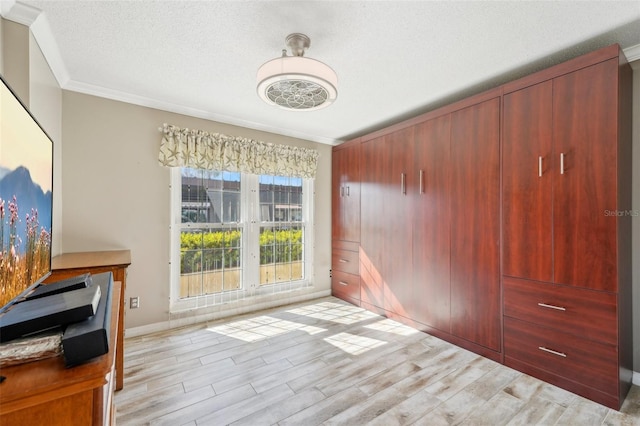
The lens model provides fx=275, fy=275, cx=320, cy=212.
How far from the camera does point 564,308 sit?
1.96m

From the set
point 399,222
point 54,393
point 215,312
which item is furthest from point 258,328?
point 54,393

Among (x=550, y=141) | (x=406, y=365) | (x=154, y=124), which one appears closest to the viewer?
(x=550, y=141)

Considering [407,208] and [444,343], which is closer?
[444,343]

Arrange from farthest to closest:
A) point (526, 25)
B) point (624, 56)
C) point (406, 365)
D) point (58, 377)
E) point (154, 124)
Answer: point (154, 124) < point (406, 365) < point (624, 56) < point (526, 25) < point (58, 377)

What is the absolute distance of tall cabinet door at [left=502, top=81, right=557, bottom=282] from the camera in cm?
206

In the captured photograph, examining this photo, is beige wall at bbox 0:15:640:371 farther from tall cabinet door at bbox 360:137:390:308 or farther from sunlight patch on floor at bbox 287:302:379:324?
tall cabinet door at bbox 360:137:390:308

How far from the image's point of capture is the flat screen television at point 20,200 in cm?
82

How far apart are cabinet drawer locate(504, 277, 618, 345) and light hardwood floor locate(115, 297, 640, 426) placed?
45cm

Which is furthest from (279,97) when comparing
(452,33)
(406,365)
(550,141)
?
(406,365)

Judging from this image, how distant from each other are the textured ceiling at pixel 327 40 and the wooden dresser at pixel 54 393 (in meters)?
1.82

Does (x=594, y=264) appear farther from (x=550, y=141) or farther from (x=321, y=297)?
(x=321, y=297)

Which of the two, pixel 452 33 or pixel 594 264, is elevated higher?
pixel 452 33

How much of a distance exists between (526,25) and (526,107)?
64 centimetres

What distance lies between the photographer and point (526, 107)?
85.5 inches
